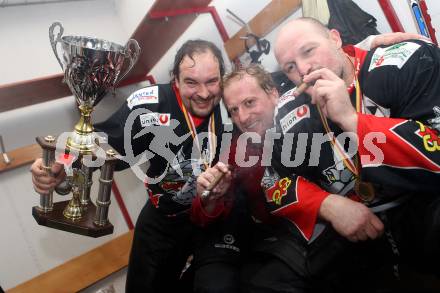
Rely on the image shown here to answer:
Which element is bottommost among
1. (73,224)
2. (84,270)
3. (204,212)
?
(84,270)

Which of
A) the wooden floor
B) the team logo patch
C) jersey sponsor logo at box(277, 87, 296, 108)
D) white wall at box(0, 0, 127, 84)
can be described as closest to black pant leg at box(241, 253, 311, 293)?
jersey sponsor logo at box(277, 87, 296, 108)

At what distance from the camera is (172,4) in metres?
1.31

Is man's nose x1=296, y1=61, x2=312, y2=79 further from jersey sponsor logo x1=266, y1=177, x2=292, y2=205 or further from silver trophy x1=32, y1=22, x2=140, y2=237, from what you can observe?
silver trophy x1=32, y1=22, x2=140, y2=237

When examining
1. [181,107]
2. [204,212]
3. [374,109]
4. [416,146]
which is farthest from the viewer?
[181,107]

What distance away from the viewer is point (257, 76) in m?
0.90

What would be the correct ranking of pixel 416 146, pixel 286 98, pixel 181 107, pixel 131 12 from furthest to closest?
pixel 131 12, pixel 181 107, pixel 286 98, pixel 416 146

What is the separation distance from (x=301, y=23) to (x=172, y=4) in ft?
2.20

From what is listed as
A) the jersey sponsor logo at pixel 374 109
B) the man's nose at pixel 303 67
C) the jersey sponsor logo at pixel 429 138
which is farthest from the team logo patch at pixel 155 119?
the jersey sponsor logo at pixel 429 138

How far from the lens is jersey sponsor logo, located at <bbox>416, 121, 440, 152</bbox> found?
66 centimetres

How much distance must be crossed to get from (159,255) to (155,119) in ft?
1.52

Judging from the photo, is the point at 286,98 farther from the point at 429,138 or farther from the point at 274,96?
the point at 429,138

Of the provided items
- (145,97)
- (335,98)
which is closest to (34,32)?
(145,97)

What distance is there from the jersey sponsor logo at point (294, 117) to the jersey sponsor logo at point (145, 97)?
17.5 inches

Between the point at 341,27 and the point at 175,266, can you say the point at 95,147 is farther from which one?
the point at 341,27
